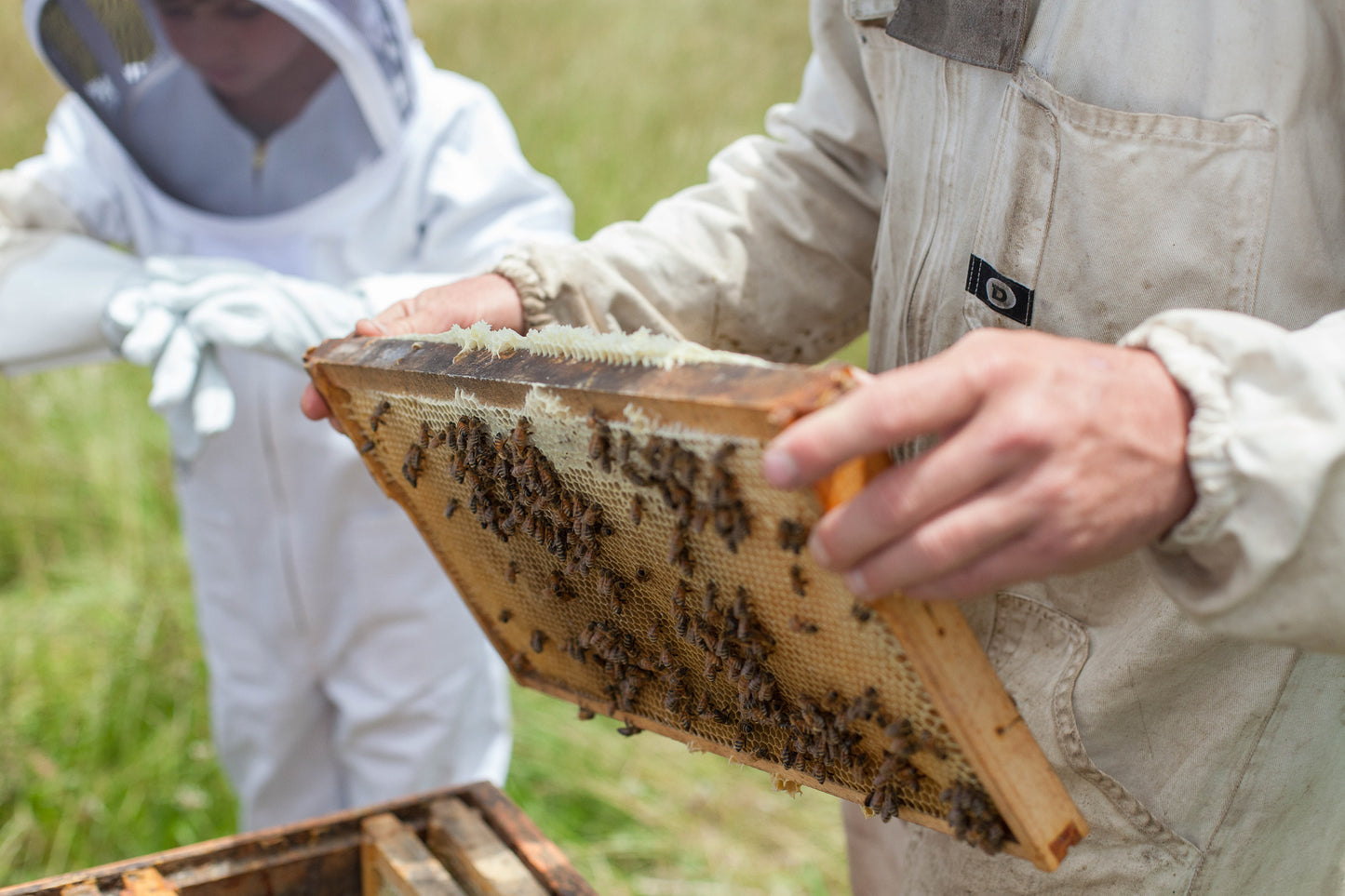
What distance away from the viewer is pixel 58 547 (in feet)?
15.7

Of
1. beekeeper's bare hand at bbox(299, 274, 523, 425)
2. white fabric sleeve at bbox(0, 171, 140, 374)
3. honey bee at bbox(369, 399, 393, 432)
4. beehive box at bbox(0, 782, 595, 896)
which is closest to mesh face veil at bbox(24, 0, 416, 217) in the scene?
white fabric sleeve at bbox(0, 171, 140, 374)

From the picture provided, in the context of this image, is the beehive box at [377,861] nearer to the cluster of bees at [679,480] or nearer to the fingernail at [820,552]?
the cluster of bees at [679,480]

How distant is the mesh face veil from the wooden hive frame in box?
1.59 meters

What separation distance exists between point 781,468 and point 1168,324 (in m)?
0.45

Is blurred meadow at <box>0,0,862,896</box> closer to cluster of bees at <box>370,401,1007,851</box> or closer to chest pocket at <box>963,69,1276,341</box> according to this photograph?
cluster of bees at <box>370,401,1007,851</box>

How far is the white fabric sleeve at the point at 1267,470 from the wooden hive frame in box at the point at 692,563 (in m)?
0.28

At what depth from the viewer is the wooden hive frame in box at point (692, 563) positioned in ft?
3.73

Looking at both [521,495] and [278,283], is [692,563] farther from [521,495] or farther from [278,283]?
[278,283]

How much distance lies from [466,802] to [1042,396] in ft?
5.19

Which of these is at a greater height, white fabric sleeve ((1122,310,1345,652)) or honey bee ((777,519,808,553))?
white fabric sleeve ((1122,310,1345,652))

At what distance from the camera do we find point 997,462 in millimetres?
919

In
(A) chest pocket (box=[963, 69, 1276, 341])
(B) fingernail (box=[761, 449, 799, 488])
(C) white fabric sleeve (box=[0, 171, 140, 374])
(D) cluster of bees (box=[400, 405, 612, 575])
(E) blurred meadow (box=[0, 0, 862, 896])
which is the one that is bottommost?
(E) blurred meadow (box=[0, 0, 862, 896])

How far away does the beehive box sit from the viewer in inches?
69.6

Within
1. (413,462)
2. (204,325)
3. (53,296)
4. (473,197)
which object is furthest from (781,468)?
(53,296)
